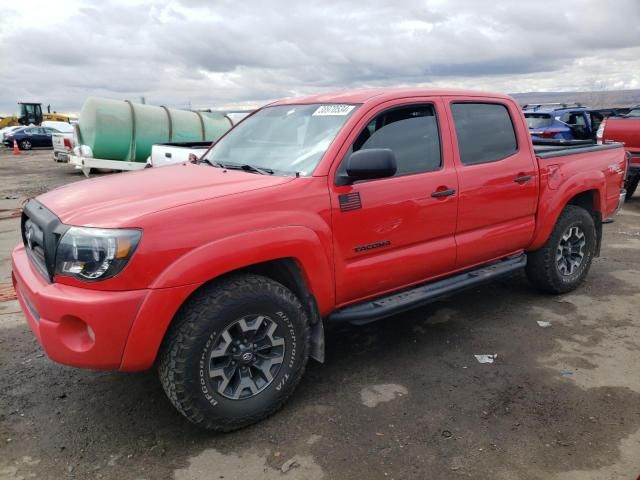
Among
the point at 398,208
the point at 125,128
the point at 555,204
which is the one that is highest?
the point at 125,128

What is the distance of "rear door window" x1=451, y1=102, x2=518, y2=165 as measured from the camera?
3926 millimetres

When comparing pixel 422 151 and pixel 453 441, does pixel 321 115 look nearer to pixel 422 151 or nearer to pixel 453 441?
pixel 422 151

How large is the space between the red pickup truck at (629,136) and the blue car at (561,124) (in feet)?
8.43

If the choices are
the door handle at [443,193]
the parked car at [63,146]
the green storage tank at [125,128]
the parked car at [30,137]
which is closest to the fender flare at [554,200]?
the door handle at [443,193]

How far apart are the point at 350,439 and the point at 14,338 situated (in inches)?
114

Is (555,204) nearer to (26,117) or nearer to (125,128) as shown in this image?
(125,128)

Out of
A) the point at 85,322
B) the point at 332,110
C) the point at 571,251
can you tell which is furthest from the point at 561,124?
the point at 85,322

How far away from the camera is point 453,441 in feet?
9.34

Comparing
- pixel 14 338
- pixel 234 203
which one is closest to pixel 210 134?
pixel 14 338

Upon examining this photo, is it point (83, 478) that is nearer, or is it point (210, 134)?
point (83, 478)

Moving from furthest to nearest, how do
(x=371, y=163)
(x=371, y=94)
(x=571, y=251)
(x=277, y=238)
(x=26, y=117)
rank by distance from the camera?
(x=26, y=117), (x=571, y=251), (x=371, y=94), (x=371, y=163), (x=277, y=238)

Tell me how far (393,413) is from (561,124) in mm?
12271

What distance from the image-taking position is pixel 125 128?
50.4 ft

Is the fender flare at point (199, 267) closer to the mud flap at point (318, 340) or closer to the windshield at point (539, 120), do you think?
the mud flap at point (318, 340)
